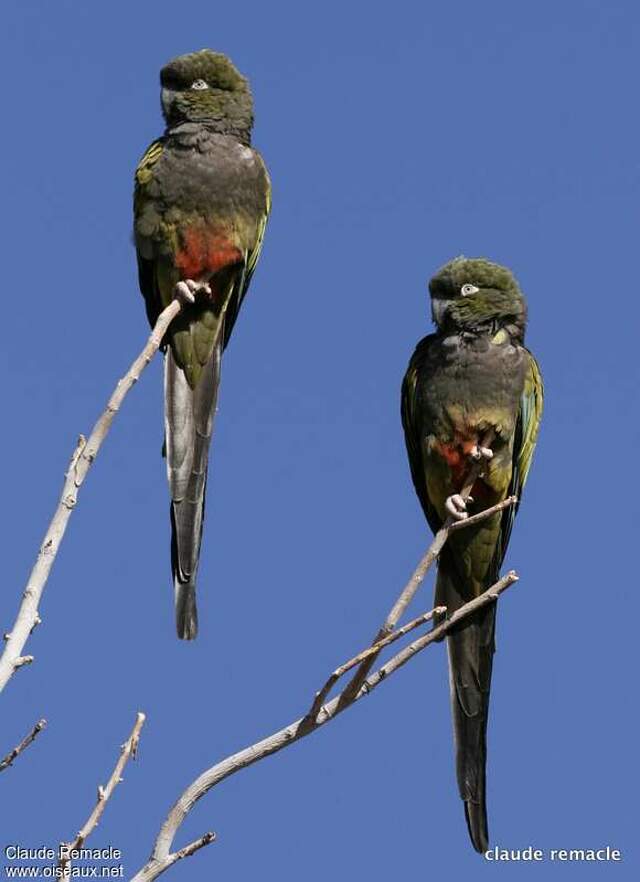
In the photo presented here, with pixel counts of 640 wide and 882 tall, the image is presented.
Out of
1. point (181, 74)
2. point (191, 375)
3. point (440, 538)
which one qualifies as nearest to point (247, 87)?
point (181, 74)

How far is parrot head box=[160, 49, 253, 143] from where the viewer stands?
673 cm

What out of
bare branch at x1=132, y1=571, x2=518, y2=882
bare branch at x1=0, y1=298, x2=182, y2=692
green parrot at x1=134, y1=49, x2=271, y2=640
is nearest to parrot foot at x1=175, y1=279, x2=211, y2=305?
green parrot at x1=134, y1=49, x2=271, y2=640

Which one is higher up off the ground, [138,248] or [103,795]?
[138,248]

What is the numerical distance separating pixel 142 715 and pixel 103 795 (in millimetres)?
292

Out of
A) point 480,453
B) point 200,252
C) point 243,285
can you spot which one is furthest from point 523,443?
point 200,252

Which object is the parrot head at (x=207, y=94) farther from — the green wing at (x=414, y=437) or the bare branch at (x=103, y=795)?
the bare branch at (x=103, y=795)

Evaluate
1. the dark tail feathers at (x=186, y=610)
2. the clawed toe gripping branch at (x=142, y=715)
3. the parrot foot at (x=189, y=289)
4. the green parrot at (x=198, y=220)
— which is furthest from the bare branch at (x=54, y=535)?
the parrot foot at (x=189, y=289)

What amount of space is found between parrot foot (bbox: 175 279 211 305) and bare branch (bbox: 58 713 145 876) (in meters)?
3.03

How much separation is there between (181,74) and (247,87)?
1.13 ft

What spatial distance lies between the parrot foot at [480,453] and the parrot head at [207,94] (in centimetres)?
200

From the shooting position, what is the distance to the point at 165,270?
252 inches

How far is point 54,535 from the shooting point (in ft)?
11.2

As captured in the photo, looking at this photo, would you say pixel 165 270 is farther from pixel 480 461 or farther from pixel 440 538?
pixel 440 538

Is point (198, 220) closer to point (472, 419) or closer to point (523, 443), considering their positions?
point (472, 419)
